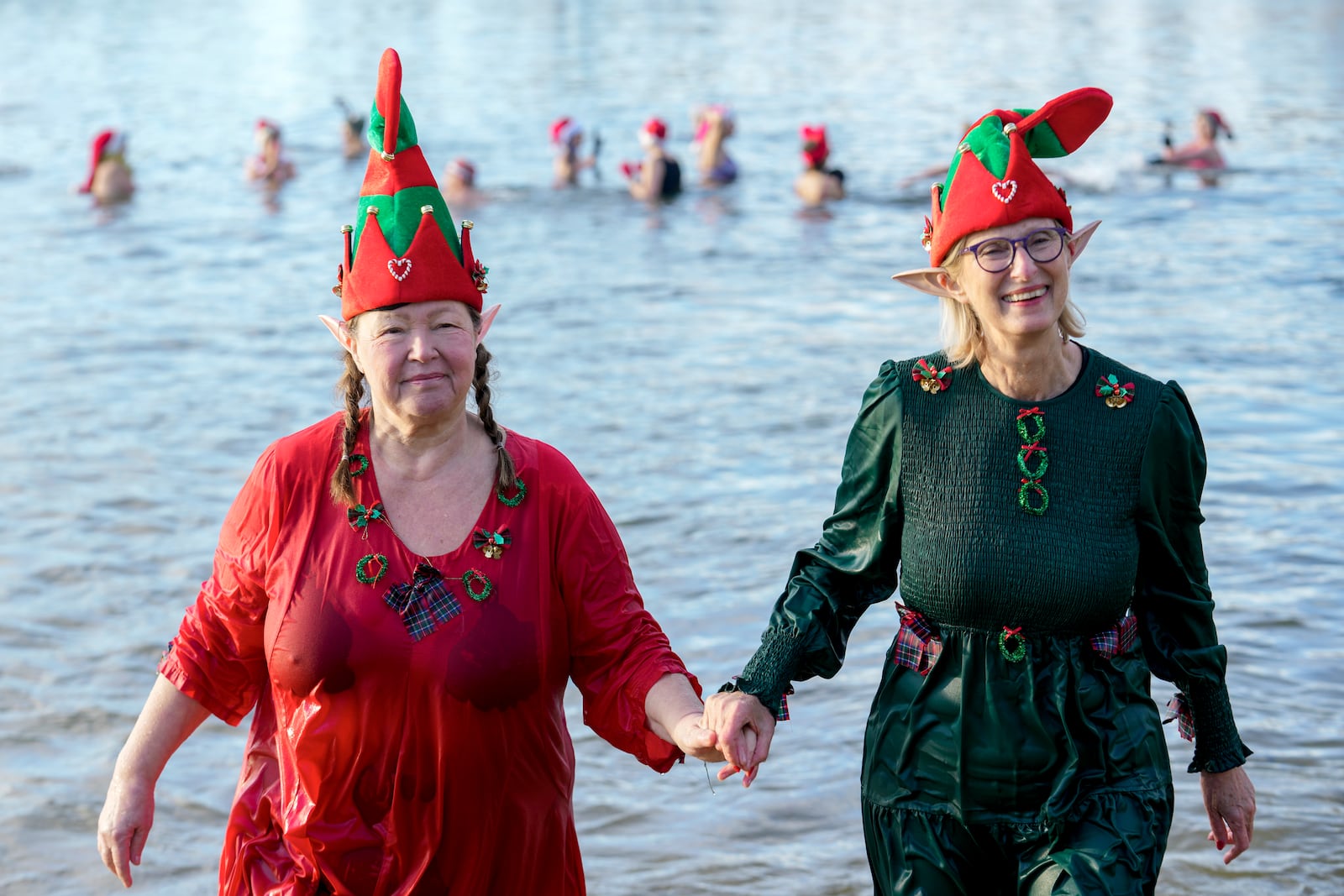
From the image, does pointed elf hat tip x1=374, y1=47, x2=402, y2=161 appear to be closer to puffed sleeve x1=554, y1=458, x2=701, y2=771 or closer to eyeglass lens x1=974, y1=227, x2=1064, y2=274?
puffed sleeve x1=554, y1=458, x2=701, y2=771

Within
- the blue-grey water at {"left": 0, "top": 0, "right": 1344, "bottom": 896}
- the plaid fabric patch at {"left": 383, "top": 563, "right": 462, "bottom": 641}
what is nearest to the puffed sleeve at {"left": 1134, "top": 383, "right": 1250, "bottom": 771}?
the plaid fabric patch at {"left": 383, "top": 563, "right": 462, "bottom": 641}

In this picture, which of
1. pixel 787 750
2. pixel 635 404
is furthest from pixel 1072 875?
pixel 635 404

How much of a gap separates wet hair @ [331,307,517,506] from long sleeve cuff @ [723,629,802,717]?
2.09 feet

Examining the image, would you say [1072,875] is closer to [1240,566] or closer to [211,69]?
[1240,566]

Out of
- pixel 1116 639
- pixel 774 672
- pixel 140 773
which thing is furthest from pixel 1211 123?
pixel 140 773

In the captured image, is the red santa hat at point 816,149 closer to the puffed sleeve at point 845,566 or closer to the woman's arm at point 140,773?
the puffed sleeve at point 845,566

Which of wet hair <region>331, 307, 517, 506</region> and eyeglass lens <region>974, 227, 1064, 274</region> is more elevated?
eyeglass lens <region>974, 227, 1064, 274</region>

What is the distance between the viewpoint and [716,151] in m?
19.3

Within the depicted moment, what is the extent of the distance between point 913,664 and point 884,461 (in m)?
0.43

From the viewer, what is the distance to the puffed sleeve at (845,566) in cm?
350

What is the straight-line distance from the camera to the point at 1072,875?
10.5ft

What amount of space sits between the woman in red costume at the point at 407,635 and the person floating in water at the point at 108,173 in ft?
55.6

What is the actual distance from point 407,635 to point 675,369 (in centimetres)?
850

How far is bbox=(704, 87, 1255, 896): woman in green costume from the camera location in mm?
3299
